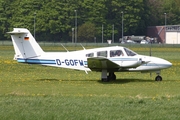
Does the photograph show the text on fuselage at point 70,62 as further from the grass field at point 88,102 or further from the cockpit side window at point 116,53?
the grass field at point 88,102

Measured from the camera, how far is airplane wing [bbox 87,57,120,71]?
87.8ft

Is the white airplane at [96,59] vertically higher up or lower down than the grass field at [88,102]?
higher up

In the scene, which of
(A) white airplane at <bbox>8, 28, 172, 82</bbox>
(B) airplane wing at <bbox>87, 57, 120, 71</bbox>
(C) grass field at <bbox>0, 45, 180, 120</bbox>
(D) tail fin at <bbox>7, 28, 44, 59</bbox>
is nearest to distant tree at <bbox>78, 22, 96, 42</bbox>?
(D) tail fin at <bbox>7, 28, 44, 59</bbox>

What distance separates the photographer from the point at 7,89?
23062 millimetres

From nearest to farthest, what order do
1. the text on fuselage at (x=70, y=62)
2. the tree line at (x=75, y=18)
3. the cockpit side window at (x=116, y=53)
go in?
the cockpit side window at (x=116, y=53), the text on fuselage at (x=70, y=62), the tree line at (x=75, y=18)

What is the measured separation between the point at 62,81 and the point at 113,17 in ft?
283

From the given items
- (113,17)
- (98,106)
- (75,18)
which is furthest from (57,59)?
(113,17)

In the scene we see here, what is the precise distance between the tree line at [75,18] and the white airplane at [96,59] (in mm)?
68488

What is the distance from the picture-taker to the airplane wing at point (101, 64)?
1053 inches

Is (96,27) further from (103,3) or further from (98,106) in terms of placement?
(98,106)

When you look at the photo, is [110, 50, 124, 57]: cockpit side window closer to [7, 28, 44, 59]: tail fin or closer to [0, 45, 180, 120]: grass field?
[0, 45, 180, 120]: grass field

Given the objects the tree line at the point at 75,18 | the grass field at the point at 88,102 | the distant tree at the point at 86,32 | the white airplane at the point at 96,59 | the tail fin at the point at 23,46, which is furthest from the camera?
the distant tree at the point at 86,32

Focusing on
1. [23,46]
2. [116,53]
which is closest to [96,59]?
[116,53]

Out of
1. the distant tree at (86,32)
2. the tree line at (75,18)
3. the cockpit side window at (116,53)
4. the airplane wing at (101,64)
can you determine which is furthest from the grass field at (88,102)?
the distant tree at (86,32)
